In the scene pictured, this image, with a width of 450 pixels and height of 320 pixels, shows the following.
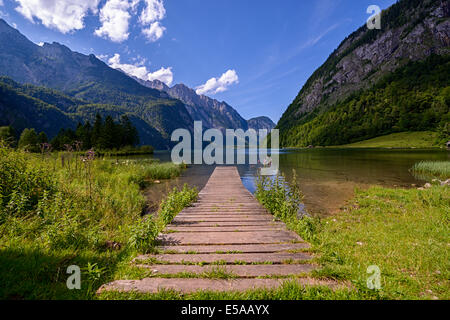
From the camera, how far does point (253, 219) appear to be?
5.83 m

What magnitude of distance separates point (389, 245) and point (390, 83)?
178 metres

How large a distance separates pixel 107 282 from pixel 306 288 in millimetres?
2966

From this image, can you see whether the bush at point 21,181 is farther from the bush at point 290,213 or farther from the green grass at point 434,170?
the green grass at point 434,170

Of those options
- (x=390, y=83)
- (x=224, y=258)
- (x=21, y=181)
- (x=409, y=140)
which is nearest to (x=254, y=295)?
(x=224, y=258)

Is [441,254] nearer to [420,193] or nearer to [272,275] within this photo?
[272,275]

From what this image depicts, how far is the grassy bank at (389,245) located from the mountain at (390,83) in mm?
99867

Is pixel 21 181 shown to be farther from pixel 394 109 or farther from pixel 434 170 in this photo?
pixel 394 109

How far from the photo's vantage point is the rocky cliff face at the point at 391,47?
13825 centimetres

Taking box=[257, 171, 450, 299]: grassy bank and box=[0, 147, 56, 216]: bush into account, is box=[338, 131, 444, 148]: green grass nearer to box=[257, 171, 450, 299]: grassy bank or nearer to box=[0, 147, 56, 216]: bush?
box=[257, 171, 450, 299]: grassy bank

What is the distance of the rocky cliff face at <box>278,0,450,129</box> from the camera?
138250 millimetres

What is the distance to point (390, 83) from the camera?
5098 inches

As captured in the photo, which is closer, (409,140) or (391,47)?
(409,140)

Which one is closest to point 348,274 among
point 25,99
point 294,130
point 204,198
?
point 204,198

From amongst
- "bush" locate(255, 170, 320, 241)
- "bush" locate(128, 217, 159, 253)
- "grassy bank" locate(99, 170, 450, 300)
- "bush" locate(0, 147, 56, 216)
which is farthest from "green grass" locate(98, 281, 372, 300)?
"bush" locate(0, 147, 56, 216)
